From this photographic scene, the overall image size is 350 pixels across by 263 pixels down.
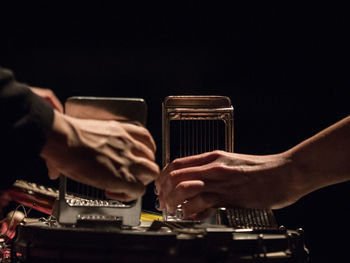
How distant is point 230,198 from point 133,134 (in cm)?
21

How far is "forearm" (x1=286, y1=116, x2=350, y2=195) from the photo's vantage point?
2.30ft

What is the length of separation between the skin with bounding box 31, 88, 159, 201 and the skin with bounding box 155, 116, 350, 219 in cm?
12

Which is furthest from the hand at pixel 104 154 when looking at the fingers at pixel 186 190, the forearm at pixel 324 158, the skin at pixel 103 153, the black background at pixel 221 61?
the black background at pixel 221 61

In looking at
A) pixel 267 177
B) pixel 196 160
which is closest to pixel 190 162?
pixel 196 160

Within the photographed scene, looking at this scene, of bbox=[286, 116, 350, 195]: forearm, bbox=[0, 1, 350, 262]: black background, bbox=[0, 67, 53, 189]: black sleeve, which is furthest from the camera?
bbox=[0, 1, 350, 262]: black background

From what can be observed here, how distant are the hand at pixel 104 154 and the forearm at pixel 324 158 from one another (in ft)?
0.89

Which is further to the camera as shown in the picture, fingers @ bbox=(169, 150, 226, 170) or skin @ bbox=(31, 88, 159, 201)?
fingers @ bbox=(169, 150, 226, 170)

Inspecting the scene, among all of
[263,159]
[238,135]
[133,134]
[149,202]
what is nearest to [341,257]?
[238,135]

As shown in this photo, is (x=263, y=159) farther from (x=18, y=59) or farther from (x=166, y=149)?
(x=18, y=59)

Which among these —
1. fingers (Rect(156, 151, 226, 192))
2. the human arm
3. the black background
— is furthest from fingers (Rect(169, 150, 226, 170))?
the black background

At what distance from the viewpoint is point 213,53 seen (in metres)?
1.63

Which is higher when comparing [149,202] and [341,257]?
[149,202]

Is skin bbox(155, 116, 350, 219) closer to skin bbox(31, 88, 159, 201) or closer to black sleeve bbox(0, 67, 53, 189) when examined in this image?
skin bbox(31, 88, 159, 201)

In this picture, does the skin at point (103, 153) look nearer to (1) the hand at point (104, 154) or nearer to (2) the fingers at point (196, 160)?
(1) the hand at point (104, 154)
